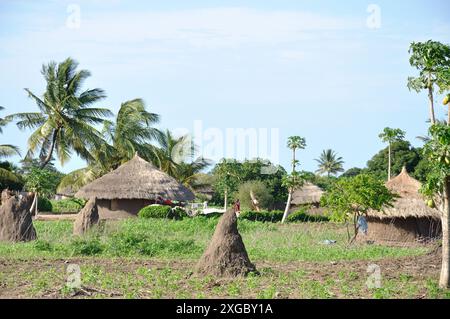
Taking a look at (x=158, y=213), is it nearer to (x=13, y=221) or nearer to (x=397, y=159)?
(x=13, y=221)

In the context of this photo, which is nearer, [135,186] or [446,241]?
[446,241]

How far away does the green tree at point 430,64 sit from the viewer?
1023 centimetres

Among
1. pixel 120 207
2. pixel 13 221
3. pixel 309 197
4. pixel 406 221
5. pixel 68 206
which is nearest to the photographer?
pixel 13 221

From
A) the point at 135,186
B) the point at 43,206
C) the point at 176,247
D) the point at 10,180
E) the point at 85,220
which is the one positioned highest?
the point at 10,180

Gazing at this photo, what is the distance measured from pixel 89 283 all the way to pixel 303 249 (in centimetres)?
805

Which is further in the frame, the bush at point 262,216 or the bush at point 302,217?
the bush at point 302,217

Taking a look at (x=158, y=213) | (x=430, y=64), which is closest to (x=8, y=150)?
(x=158, y=213)

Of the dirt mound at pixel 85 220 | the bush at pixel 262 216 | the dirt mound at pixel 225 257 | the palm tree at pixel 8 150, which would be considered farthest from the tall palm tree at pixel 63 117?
the dirt mound at pixel 225 257

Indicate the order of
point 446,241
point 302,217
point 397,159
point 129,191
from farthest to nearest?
point 397,159 < point 302,217 < point 129,191 < point 446,241

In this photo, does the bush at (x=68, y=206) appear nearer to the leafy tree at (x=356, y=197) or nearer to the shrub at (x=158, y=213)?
the shrub at (x=158, y=213)

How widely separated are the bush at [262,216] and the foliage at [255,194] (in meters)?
9.82

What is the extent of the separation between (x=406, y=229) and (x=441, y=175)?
521 inches

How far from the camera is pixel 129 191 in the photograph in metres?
31.7
